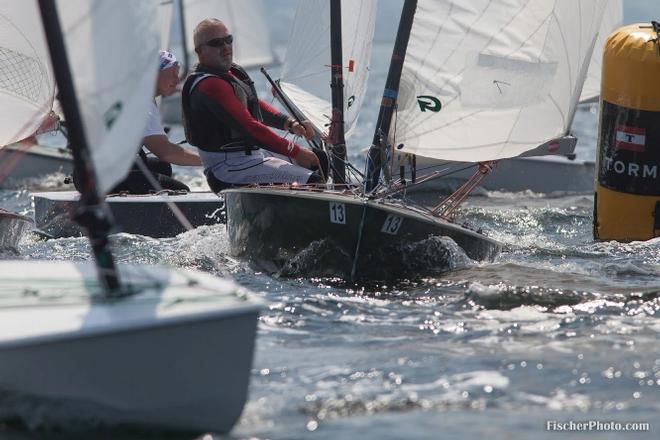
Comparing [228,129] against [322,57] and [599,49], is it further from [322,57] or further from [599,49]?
[599,49]

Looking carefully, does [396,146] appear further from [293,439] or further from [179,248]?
[293,439]

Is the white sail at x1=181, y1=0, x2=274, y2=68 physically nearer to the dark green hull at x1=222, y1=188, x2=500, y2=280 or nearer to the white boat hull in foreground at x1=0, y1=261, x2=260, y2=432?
the dark green hull at x1=222, y1=188, x2=500, y2=280

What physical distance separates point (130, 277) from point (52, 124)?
13.4 feet

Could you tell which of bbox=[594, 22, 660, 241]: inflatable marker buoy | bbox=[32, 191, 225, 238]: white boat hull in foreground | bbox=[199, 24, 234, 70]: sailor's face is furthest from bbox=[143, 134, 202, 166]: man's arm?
bbox=[594, 22, 660, 241]: inflatable marker buoy

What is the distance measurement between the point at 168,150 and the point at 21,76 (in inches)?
54.3

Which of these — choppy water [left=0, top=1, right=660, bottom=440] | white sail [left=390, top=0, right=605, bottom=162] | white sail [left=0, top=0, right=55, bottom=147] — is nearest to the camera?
choppy water [left=0, top=1, right=660, bottom=440]

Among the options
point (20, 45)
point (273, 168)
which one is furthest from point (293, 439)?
point (20, 45)

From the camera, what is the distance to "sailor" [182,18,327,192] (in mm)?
7559

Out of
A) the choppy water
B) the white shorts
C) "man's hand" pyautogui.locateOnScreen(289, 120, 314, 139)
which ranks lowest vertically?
the choppy water

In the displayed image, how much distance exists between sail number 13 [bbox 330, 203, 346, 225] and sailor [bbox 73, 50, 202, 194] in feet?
7.40

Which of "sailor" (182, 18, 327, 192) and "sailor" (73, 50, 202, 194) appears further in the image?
"sailor" (73, 50, 202, 194)

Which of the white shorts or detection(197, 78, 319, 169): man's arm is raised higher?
detection(197, 78, 319, 169): man's arm

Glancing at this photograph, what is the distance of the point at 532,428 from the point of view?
14.5ft

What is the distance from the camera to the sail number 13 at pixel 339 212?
6.84 m
